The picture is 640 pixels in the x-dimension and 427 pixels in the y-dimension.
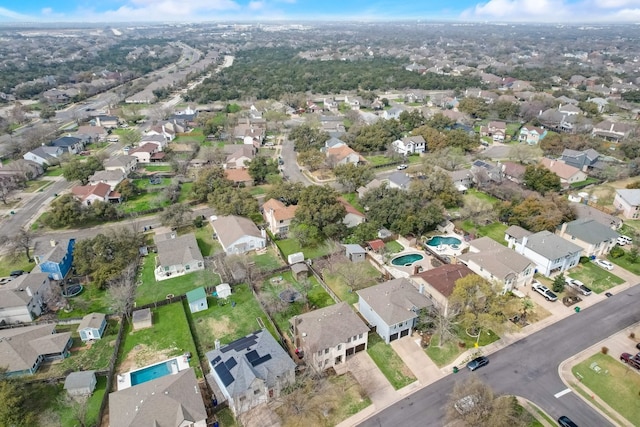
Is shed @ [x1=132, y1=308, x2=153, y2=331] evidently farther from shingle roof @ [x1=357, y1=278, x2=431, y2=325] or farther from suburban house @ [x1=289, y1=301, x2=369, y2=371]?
shingle roof @ [x1=357, y1=278, x2=431, y2=325]

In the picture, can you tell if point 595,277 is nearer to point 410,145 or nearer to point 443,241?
point 443,241

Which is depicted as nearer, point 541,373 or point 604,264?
point 541,373

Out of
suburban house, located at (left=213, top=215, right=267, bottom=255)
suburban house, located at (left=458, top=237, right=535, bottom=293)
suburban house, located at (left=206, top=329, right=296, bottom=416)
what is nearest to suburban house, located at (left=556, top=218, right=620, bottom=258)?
suburban house, located at (left=458, top=237, right=535, bottom=293)

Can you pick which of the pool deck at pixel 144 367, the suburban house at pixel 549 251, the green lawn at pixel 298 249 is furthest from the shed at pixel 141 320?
the suburban house at pixel 549 251

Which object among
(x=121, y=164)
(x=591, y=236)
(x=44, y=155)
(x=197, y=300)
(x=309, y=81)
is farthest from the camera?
(x=309, y=81)

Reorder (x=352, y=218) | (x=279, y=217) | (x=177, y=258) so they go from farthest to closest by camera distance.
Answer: (x=352, y=218) → (x=279, y=217) → (x=177, y=258)

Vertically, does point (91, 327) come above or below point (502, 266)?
below

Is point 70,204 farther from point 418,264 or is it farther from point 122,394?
point 418,264

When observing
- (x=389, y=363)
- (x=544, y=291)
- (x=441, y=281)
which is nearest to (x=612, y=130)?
(x=544, y=291)
